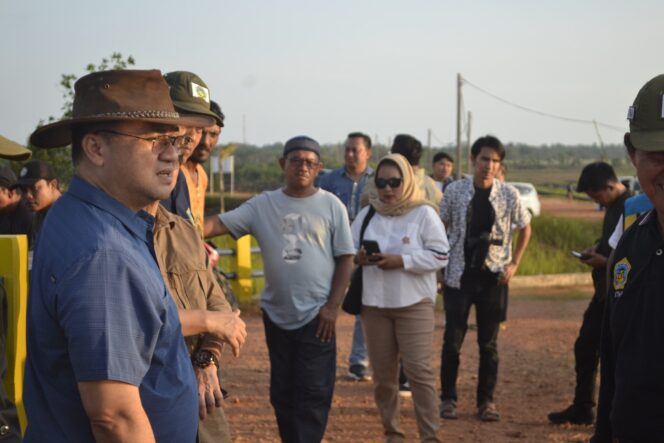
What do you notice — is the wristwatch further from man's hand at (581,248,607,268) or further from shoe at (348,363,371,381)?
shoe at (348,363,371,381)

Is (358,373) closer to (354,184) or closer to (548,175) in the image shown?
(354,184)

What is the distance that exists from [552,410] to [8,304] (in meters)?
5.23

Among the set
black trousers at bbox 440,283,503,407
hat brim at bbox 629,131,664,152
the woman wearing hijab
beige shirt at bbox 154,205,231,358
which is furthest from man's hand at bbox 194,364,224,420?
black trousers at bbox 440,283,503,407

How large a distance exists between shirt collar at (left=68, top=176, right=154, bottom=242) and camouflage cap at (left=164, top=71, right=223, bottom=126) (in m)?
1.34

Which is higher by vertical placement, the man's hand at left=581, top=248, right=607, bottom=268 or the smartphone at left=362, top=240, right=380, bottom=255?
the smartphone at left=362, top=240, right=380, bottom=255

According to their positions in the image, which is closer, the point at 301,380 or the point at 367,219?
the point at 301,380

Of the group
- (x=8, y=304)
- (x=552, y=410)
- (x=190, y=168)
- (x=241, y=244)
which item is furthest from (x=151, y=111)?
(x=241, y=244)

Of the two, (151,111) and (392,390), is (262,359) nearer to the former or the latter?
(392,390)

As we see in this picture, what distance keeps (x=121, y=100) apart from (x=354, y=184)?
236 inches

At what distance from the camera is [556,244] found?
18.6 meters

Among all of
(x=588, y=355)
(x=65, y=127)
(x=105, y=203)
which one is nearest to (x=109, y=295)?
(x=105, y=203)

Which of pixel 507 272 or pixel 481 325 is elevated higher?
pixel 507 272

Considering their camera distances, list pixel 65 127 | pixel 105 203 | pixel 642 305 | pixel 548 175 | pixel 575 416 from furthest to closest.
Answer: pixel 548 175
pixel 575 416
pixel 642 305
pixel 65 127
pixel 105 203

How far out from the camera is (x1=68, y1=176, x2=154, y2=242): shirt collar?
7.94ft
